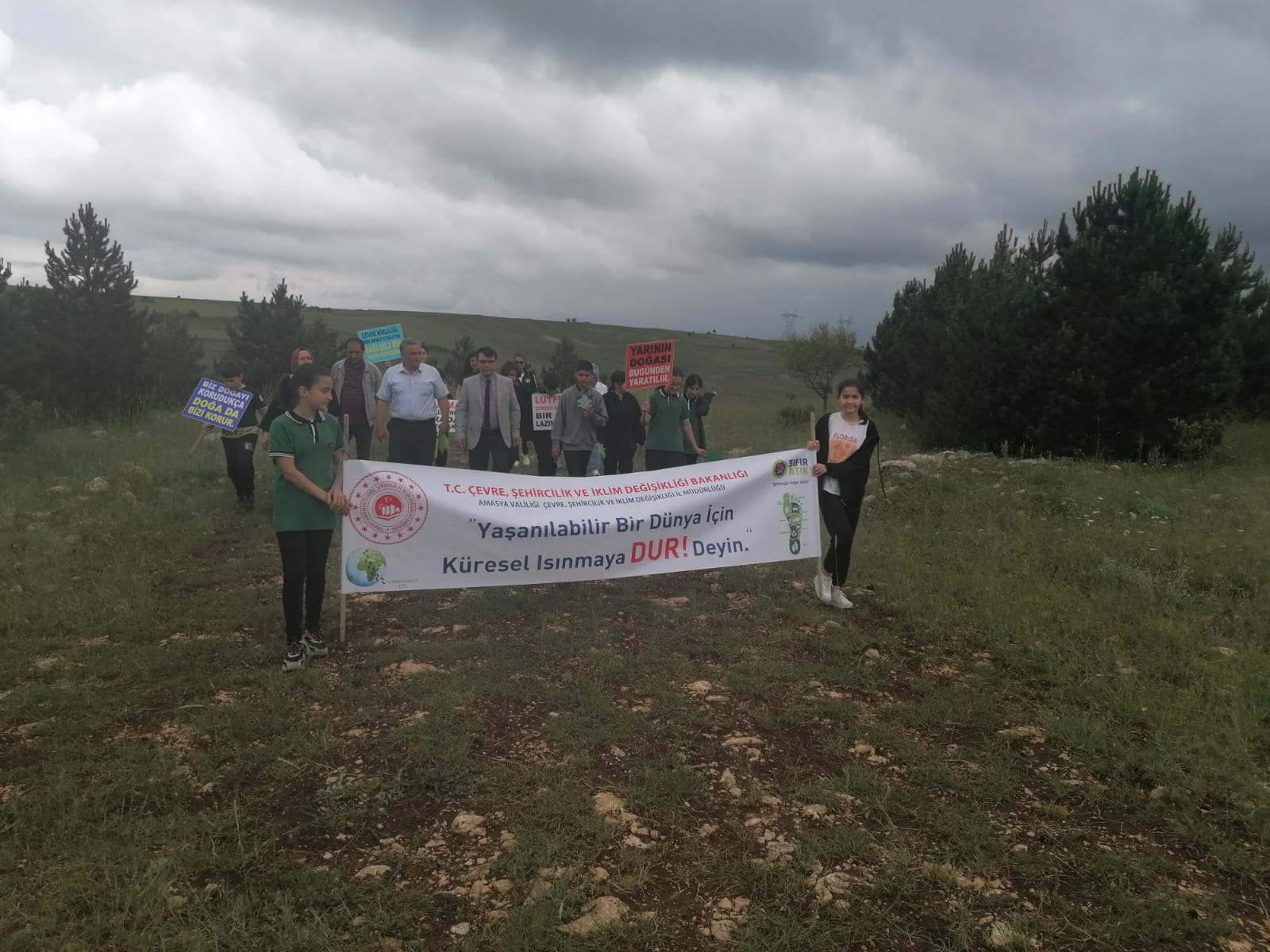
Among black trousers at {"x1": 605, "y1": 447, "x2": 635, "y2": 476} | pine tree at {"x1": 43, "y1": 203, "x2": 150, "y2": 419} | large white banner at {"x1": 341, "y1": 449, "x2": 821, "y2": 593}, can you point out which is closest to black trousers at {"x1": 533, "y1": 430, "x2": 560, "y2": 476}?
black trousers at {"x1": 605, "y1": 447, "x2": 635, "y2": 476}

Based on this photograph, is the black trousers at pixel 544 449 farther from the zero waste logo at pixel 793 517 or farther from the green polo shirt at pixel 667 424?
the zero waste logo at pixel 793 517

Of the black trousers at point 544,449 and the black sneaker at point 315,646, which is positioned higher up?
the black trousers at point 544,449

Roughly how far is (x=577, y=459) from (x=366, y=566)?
353 centimetres

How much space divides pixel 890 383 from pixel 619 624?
19.5 m

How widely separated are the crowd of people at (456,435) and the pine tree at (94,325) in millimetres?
12896

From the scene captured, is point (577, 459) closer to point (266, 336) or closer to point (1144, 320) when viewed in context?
point (1144, 320)

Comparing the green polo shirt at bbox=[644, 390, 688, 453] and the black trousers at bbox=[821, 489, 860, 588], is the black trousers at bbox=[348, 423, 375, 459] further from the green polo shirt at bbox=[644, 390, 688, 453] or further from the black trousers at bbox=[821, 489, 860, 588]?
the black trousers at bbox=[821, 489, 860, 588]

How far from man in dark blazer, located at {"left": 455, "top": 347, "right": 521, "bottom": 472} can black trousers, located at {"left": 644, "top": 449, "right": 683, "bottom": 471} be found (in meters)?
1.60

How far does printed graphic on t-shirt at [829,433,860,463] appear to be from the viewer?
242 inches

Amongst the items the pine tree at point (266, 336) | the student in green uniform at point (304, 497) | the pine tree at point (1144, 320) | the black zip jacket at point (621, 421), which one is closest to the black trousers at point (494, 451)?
the black zip jacket at point (621, 421)

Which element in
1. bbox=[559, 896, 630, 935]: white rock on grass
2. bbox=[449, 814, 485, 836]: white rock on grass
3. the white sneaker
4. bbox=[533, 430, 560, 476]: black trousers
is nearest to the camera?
Result: bbox=[559, 896, 630, 935]: white rock on grass

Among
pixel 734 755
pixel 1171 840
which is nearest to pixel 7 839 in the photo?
pixel 734 755

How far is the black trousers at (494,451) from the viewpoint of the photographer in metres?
7.90

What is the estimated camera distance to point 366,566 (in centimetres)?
540
